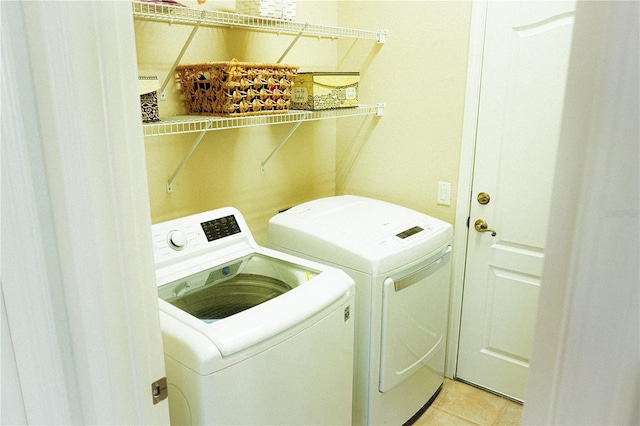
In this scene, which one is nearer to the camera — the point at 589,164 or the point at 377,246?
the point at 589,164

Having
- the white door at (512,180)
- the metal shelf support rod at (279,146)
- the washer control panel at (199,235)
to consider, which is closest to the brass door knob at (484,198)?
the white door at (512,180)

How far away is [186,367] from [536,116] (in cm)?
177

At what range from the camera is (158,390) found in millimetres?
985

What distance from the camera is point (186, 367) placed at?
4.38 ft

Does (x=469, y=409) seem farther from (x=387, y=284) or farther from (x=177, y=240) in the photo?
(x=177, y=240)

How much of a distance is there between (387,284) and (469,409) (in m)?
1.00

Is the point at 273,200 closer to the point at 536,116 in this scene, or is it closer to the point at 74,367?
the point at 536,116

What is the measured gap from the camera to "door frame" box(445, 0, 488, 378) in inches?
88.4

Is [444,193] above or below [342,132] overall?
below

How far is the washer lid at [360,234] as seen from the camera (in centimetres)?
199

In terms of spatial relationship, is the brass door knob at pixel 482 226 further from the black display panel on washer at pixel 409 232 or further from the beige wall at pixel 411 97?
the black display panel on washer at pixel 409 232

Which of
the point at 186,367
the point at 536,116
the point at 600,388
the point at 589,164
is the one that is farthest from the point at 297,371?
the point at 536,116

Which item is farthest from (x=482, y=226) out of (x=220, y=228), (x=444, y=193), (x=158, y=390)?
(x=158, y=390)

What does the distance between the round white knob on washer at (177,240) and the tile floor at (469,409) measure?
145 cm
